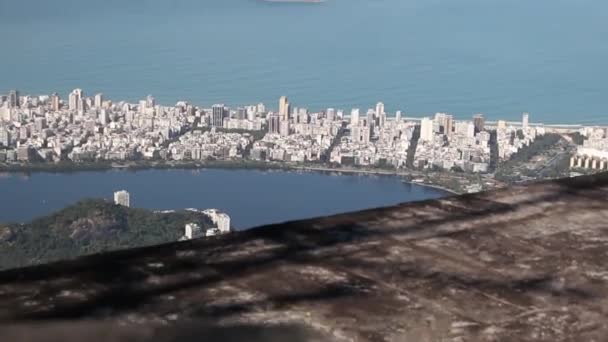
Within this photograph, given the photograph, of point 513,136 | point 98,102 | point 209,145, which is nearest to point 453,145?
point 513,136

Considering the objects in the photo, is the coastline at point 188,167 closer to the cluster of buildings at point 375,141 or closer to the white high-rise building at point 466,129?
the cluster of buildings at point 375,141

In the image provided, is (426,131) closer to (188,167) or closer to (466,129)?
(466,129)

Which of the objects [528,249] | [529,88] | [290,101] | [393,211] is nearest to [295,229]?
[393,211]

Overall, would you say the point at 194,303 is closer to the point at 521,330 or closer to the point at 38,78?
the point at 521,330

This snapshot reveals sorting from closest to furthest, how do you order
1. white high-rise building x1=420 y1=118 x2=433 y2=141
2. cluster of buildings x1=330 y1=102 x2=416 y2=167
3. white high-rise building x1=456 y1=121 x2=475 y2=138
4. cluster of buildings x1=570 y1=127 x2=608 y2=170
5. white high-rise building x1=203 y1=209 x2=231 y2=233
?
white high-rise building x1=203 y1=209 x2=231 y2=233 → cluster of buildings x1=570 y1=127 x2=608 y2=170 → cluster of buildings x1=330 y1=102 x2=416 y2=167 → white high-rise building x1=456 y1=121 x2=475 y2=138 → white high-rise building x1=420 y1=118 x2=433 y2=141

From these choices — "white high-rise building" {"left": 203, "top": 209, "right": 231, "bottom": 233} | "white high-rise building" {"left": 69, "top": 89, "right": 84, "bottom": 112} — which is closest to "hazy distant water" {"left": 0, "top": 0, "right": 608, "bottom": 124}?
"white high-rise building" {"left": 69, "top": 89, "right": 84, "bottom": 112}

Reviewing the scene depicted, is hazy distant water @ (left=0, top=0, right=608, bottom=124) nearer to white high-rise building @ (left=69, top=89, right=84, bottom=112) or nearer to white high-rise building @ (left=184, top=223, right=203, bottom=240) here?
white high-rise building @ (left=69, top=89, right=84, bottom=112)
